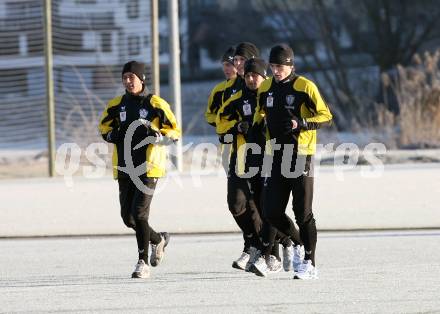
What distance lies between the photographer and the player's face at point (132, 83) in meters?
10.6

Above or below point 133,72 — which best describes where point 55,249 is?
below

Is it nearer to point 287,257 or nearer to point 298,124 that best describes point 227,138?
point 287,257

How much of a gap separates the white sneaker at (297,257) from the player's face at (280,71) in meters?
1.37

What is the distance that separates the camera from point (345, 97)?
30.2 meters

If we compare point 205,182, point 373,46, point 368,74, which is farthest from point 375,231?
point 373,46

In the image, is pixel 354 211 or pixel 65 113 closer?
pixel 354 211

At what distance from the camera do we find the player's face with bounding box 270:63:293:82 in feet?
33.0

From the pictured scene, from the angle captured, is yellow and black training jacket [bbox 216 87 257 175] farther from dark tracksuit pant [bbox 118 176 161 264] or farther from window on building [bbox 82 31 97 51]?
window on building [bbox 82 31 97 51]

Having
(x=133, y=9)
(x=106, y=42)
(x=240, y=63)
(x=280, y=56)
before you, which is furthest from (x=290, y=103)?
(x=133, y=9)

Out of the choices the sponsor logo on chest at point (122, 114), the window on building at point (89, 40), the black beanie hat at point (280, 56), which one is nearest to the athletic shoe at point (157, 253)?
Result: the sponsor logo on chest at point (122, 114)

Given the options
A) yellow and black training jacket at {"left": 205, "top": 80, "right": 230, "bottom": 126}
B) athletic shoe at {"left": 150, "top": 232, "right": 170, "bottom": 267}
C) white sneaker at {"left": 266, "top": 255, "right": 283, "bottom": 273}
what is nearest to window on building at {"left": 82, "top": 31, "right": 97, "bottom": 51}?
yellow and black training jacket at {"left": 205, "top": 80, "right": 230, "bottom": 126}

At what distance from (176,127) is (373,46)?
86.3 ft

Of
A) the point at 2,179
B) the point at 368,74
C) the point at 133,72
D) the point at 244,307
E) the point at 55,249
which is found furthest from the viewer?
the point at 368,74

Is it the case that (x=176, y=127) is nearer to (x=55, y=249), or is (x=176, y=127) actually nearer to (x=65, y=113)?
(x=55, y=249)
